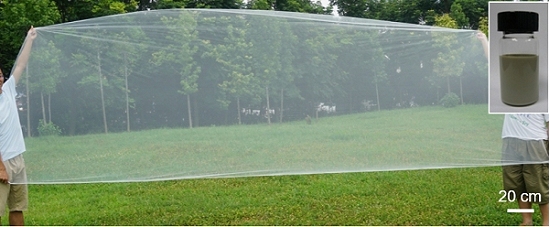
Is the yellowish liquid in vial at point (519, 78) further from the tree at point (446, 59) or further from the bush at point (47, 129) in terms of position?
the bush at point (47, 129)

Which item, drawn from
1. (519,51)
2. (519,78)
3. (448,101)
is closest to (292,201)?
(448,101)

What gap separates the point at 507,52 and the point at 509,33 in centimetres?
9

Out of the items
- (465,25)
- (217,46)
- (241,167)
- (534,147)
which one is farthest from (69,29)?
(465,25)

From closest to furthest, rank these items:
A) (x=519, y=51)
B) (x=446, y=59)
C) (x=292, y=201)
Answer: (x=519, y=51), (x=446, y=59), (x=292, y=201)

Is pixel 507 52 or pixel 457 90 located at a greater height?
pixel 507 52

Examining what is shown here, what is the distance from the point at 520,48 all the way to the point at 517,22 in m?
0.12

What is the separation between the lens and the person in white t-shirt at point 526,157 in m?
3.19

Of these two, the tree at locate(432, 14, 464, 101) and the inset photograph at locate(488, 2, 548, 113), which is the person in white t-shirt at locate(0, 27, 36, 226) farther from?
the inset photograph at locate(488, 2, 548, 113)

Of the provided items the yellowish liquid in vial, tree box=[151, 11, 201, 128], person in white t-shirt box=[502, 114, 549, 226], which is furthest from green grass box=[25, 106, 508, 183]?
the yellowish liquid in vial

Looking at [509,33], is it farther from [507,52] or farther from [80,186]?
[80,186]

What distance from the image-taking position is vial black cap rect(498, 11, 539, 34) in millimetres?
2467

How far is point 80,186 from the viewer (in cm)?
559

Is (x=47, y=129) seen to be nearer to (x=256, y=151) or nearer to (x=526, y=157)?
(x=256, y=151)

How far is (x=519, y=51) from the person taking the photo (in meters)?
2.43
